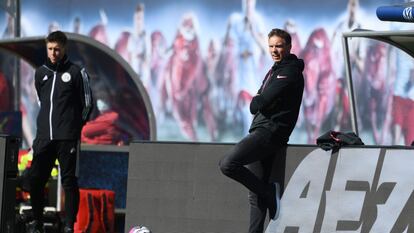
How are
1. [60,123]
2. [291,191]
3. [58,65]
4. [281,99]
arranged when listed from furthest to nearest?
[58,65] → [60,123] → [291,191] → [281,99]

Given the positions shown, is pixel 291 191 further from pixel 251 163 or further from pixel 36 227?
pixel 36 227

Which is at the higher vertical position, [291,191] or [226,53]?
[226,53]

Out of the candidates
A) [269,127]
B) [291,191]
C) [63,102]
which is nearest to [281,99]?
[269,127]

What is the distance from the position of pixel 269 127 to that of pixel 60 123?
1.98 metres

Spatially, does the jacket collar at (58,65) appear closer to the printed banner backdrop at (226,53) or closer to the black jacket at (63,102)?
the black jacket at (63,102)

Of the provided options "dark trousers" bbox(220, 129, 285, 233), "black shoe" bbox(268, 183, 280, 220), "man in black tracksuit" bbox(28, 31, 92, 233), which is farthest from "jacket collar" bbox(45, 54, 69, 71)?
"black shoe" bbox(268, 183, 280, 220)

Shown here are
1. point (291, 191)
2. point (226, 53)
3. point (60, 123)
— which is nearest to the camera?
point (291, 191)

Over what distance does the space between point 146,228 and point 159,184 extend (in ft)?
1.30

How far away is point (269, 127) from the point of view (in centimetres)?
827

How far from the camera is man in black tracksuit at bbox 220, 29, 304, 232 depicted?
27.0 feet

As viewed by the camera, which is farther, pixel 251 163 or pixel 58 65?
pixel 58 65

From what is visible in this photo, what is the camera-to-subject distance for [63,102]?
9430mm

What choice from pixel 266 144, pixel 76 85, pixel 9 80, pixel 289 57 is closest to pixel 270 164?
pixel 266 144

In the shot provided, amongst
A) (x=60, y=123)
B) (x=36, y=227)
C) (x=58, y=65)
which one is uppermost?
(x=58, y=65)
